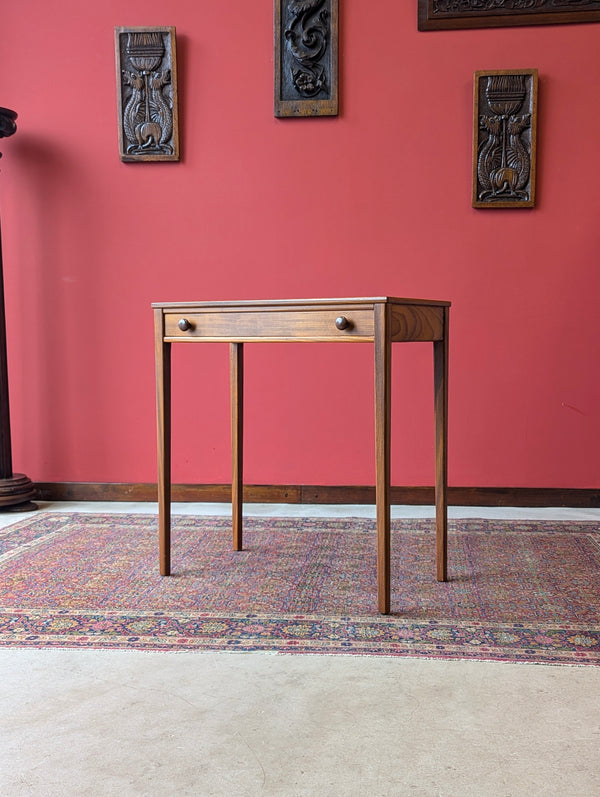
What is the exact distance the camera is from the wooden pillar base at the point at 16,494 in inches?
128

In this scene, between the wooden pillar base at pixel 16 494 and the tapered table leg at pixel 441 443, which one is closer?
the tapered table leg at pixel 441 443

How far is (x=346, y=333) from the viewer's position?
2045 millimetres

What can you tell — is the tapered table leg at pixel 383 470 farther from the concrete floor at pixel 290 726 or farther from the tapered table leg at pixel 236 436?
the tapered table leg at pixel 236 436

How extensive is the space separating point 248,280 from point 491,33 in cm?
133

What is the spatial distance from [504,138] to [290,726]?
2437mm

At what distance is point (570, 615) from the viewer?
201 centimetres

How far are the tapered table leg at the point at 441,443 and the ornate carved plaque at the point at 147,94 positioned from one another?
1578 mm

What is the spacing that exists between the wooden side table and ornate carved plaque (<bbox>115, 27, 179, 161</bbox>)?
127 cm

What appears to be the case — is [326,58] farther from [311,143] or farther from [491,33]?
[491,33]

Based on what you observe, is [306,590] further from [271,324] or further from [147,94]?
[147,94]

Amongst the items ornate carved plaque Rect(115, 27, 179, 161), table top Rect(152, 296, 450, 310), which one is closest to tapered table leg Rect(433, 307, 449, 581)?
table top Rect(152, 296, 450, 310)

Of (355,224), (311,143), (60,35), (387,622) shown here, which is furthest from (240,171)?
(387,622)

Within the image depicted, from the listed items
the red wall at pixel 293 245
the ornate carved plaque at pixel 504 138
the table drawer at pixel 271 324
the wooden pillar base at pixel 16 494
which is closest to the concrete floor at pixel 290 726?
the table drawer at pixel 271 324

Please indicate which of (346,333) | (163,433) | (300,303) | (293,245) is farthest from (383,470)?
(293,245)
